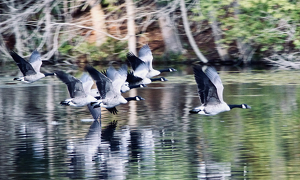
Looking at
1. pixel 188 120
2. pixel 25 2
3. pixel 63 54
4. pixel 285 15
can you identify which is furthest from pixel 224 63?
pixel 188 120

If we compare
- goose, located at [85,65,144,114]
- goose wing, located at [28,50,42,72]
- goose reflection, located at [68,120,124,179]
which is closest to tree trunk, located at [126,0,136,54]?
goose wing, located at [28,50,42,72]

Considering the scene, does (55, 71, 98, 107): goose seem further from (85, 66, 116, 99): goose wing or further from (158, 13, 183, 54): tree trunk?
(158, 13, 183, 54): tree trunk

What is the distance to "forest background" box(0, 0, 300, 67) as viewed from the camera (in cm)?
2161

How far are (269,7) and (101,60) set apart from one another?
889 centimetres

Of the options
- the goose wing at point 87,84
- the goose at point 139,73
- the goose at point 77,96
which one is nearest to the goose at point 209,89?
the goose at point 77,96

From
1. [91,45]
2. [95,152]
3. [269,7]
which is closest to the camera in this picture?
[95,152]

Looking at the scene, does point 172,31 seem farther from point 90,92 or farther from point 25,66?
point 90,92

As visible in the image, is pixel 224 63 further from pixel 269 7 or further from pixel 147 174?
pixel 147 174

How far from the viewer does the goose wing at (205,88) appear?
33.9ft

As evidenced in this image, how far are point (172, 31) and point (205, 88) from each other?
51.2 feet

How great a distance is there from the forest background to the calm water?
5.26 metres

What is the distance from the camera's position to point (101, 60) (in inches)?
1037

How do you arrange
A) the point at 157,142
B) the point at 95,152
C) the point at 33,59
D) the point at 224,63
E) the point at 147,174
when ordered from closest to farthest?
the point at 147,174, the point at 95,152, the point at 157,142, the point at 33,59, the point at 224,63

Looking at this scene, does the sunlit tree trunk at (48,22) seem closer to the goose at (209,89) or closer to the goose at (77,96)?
the goose at (77,96)
